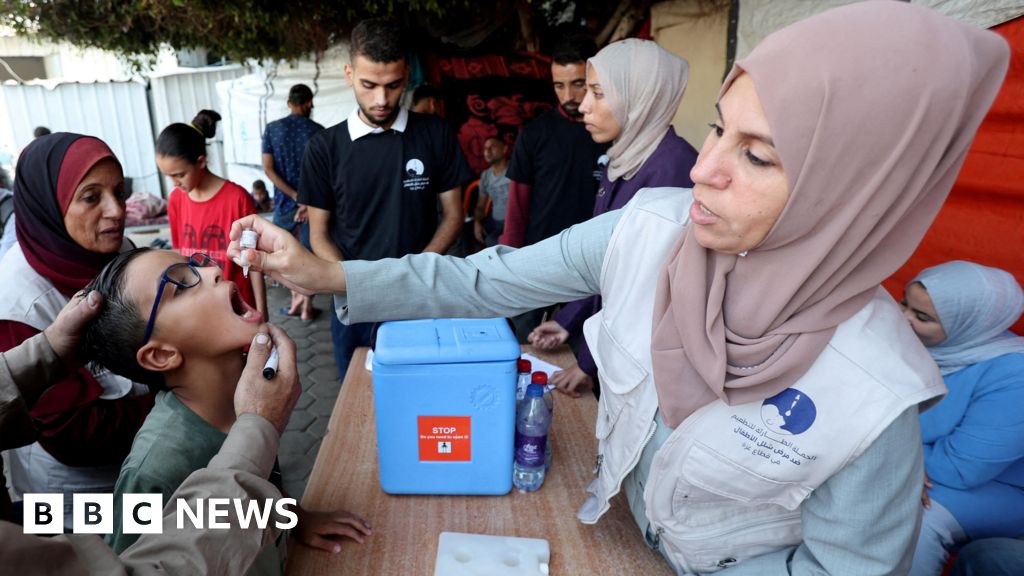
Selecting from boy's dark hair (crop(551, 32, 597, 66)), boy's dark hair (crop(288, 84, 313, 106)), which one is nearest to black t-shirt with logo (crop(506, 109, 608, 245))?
boy's dark hair (crop(551, 32, 597, 66))

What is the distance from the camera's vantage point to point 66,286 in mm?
1925

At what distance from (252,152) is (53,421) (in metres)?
8.61

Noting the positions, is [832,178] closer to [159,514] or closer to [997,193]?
[159,514]

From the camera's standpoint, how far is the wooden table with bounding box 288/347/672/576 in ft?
4.44

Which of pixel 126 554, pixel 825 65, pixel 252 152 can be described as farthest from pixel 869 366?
pixel 252 152

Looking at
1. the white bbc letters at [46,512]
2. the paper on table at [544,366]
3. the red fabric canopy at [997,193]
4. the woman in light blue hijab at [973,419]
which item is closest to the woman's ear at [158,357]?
the white bbc letters at [46,512]

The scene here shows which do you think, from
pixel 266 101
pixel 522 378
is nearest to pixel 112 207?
pixel 522 378

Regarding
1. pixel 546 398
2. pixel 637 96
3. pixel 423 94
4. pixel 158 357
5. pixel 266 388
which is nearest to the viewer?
pixel 266 388

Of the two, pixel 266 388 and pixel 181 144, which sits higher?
pixel 181 144

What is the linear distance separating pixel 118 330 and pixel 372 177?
1646mm

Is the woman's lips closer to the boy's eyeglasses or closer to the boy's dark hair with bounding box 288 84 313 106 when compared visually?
the boy's eyeglasses

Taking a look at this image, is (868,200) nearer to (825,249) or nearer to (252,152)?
(825,249)

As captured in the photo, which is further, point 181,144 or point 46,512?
point 181,144

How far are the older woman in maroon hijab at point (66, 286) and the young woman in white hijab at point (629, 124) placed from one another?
150 cm
